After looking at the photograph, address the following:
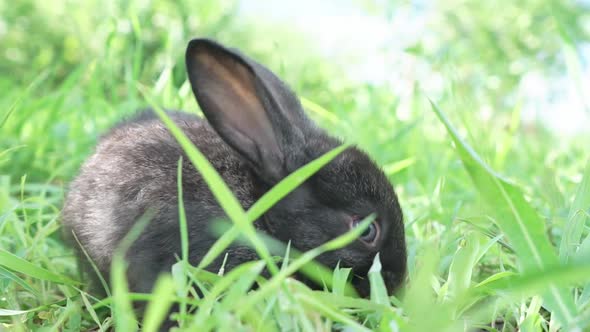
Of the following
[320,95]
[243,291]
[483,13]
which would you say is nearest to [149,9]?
[320,95]

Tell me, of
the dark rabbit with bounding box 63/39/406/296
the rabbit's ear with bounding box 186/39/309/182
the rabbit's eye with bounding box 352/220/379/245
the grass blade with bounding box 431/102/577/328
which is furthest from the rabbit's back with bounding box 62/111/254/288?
the grass blade with bounding box 431/102/577/328

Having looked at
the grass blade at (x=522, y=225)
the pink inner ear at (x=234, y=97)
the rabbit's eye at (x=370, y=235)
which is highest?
the pink inner ear at (x=234, y=97)

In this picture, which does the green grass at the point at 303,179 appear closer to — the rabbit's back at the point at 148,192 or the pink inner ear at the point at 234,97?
the rabbit's back at the point at 148,192

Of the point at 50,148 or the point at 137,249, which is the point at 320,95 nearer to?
the point at 50,148

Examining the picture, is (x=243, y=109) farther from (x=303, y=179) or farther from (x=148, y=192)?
(x=303, y=179)

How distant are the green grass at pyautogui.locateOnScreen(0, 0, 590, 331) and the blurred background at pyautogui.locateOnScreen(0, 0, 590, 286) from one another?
23 mm

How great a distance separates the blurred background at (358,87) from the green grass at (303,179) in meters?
0.02

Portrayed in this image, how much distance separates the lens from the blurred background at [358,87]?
11.8 ft

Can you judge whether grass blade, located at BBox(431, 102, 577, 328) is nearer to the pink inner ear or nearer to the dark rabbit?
the dark rabbit

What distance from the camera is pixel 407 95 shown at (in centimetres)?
625

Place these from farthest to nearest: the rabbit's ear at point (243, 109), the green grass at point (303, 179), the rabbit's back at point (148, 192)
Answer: the rabbit's ear at point (243, 109) < the rabbit's back at point (148, 192) < the green grass at point (303, 179)

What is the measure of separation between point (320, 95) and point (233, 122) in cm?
598

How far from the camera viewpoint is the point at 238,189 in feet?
8.75

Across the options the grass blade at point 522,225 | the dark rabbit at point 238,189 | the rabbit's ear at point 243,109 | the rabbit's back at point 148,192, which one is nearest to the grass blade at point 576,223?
the grass blade at point 522,225
